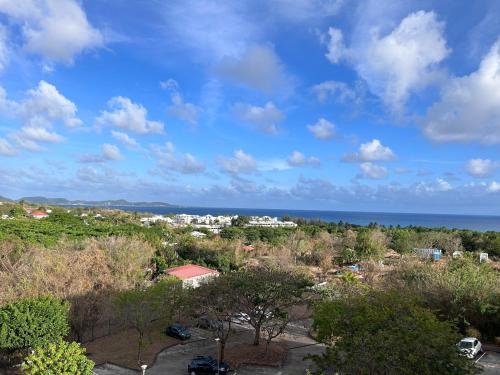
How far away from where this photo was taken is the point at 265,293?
22.2m

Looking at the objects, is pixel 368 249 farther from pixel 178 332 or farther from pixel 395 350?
pixel 395 350

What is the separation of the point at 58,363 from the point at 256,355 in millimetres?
11691

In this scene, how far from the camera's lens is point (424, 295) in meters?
28.0

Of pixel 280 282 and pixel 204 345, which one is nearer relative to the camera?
pixel 280 282

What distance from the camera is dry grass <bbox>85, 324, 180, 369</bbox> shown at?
75.3ft

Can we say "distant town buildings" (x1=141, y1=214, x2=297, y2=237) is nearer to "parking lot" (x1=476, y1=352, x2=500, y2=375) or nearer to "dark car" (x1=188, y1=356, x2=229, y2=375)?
"parking lot" (x1=476, y1=352, x2=500, y2=375)

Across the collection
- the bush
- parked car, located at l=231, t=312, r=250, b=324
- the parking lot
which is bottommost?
the parking lot

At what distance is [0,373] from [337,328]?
17294 mm

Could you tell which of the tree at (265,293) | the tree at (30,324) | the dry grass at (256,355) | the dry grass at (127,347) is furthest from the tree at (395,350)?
the tree at (30,324)

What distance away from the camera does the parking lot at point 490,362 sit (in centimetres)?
2147

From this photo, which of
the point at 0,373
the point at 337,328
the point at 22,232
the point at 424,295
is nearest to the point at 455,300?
the point at 424,295

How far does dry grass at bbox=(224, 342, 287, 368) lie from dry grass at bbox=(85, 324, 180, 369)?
14.4 ft

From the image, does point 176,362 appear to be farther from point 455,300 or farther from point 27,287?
point 455,300

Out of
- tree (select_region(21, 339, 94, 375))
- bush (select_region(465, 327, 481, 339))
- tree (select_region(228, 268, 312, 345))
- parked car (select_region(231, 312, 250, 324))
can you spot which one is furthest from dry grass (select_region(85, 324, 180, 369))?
bush (select_region(465, 327, 481, 339))
